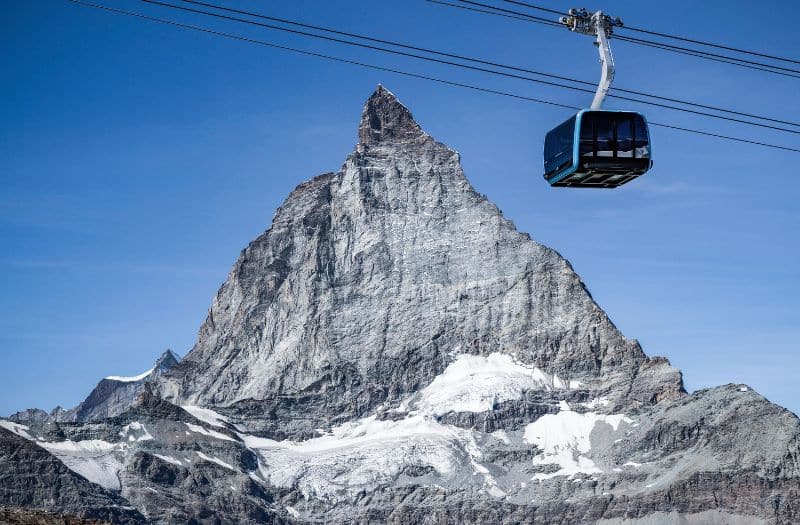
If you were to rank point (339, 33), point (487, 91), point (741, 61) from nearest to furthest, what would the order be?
point (339, 33) → point (741, 61) → point (487, 91)

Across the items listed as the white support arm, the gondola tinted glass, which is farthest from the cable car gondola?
the white support arm

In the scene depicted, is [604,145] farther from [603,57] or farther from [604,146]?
[603,57]

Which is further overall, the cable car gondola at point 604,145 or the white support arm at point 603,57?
the cable car gondola at point 604,145

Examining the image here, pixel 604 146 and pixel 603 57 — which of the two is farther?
pixel 604 146

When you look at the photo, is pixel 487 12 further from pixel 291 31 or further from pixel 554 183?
pixel 554 183

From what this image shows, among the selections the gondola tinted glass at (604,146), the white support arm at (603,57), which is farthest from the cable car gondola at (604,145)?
the white support arm at (603,57)

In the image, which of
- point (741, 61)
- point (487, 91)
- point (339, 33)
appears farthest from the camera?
point (487, 91)

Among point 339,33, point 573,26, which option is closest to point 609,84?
point 573,26

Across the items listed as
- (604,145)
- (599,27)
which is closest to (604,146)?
(604,145)

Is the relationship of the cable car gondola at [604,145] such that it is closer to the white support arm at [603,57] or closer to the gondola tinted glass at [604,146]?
the gondola tinted glass at [604,146]
